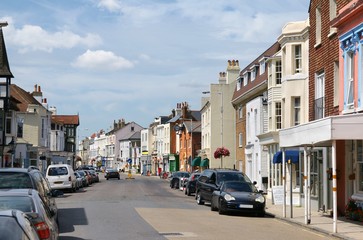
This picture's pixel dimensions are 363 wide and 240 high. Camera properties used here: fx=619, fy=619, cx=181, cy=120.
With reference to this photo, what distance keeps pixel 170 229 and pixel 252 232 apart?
2.34 m

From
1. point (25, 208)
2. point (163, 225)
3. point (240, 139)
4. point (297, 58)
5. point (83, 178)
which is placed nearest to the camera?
point (25, 208)

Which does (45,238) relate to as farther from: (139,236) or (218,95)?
(218,95)

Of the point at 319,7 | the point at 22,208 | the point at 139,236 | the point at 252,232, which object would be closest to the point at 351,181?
the point at 252,232

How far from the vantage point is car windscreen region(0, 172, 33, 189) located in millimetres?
14065

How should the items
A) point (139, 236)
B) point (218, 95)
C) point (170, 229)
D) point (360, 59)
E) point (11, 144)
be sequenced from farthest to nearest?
point (218, 95) → point (11, 144) → point (360, 59) → point (170, 229) → point (139, 236)

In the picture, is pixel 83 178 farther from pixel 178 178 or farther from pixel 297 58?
pixel 297 58

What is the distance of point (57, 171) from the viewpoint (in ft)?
126

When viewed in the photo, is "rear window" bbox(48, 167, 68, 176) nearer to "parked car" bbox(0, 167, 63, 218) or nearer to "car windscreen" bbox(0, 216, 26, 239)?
"parked car" bbox(0, 167, 63, 218)

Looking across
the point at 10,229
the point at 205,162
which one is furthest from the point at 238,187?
the point at 205,162

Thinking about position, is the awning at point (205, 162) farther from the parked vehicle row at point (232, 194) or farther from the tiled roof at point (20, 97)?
the parked vehicle row at point (232, 194)

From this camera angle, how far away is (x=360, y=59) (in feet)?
67.7

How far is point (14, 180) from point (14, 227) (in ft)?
26.9

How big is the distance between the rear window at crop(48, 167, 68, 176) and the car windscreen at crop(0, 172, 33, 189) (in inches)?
943

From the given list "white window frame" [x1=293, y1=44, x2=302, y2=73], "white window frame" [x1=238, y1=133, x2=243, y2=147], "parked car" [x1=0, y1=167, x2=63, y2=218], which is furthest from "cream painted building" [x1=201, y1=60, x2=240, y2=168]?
"parked car" [x1=0, y1=167, x2=63, y2=218]
